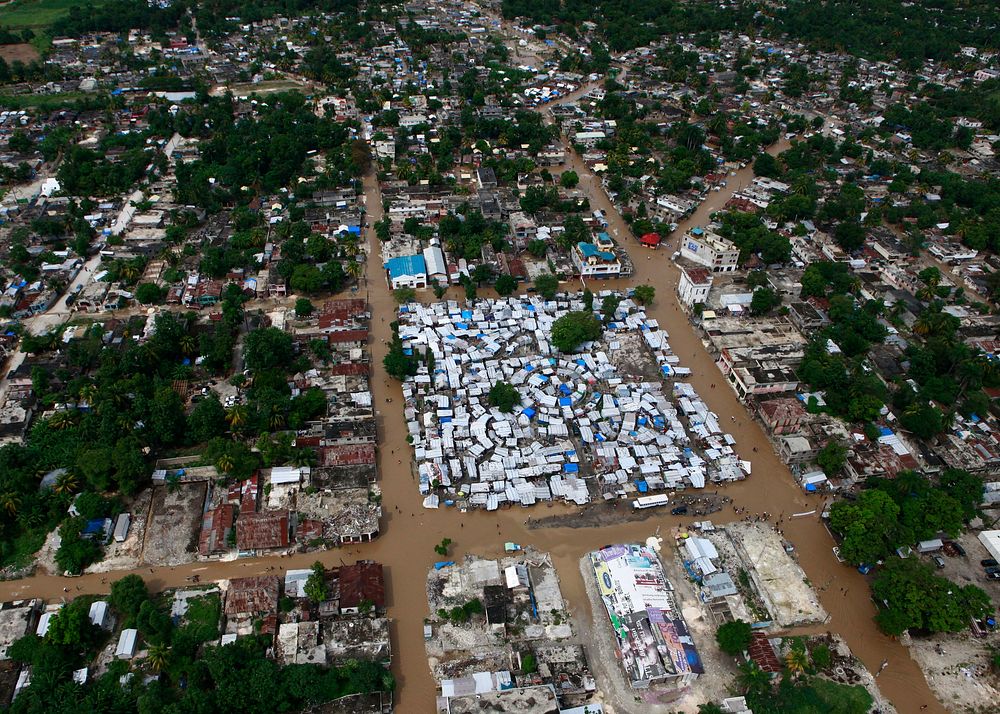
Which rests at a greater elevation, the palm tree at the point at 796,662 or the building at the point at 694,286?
the building at the point at 694,286

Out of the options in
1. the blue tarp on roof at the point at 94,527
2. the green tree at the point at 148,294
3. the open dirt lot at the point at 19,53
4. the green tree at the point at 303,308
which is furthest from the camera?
the open dirt lot at the point at 19,53

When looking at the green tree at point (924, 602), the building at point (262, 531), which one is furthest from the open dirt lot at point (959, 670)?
the building at point (262, 531)

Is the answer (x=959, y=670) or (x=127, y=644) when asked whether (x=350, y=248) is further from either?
(x=959, y=670)

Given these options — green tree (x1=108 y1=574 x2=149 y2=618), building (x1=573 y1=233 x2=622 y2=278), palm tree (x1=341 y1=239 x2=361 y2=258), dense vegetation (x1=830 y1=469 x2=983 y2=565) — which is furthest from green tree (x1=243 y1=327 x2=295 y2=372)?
dense vegetation (x1=830 y1=469 x2=983 y2=565)

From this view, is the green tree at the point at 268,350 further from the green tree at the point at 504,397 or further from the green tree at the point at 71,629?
the green tree at the point at 71,629

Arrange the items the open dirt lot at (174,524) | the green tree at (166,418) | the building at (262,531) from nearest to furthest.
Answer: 1. the open dirt lot at (174,524)
2. the building at (262,531)
3. the green tree at (166,418)

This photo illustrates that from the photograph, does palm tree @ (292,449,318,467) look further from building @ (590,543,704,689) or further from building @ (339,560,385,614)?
building @ (590,543,704,689)

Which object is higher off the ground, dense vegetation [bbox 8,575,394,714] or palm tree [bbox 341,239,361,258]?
palm tree [bbox 341,239,361,258]
